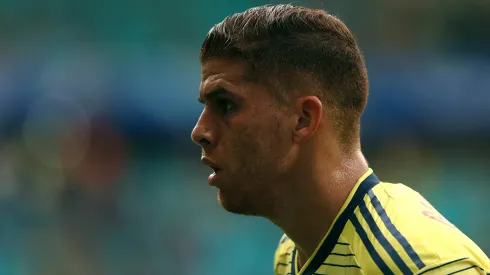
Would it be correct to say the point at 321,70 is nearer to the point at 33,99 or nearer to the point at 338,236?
the point at 338,236

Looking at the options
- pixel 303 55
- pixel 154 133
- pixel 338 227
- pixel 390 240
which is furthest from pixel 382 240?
pixel 154 133

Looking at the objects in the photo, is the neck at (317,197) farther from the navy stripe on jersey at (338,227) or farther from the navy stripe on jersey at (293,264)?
the navy stripe on jersey at (293,264)

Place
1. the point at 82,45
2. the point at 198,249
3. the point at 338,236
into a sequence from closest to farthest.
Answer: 1. the point at 338,236
2. the point at 198,249
3. the point at 82,45

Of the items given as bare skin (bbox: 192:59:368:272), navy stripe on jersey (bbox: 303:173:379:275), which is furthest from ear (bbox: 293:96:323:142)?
navy stripe on jersey (bbox: 303:173:379:275)

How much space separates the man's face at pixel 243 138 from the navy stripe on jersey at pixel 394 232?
0.25 metres

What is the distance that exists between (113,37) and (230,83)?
13.9 feet

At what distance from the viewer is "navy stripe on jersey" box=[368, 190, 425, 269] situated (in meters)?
1.65

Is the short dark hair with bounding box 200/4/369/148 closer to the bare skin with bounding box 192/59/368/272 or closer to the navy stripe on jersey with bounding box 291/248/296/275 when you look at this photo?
the bare skin with bounding box 192/59/368/272

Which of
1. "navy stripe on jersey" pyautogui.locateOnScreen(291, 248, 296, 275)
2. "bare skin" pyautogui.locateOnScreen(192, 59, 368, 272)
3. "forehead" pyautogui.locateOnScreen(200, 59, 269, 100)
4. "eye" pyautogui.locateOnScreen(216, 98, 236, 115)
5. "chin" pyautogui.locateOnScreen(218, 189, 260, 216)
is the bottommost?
"navy stripe on jersey" pyautogui.locateOnScreen(291, 248, 296, 275)

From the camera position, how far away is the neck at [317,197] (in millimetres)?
1920

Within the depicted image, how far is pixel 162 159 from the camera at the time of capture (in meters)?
5.65

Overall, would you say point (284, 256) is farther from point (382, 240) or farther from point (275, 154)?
point (382, 240)

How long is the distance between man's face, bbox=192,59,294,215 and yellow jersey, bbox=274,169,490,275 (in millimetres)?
208

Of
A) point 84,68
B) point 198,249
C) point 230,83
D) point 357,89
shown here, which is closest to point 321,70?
point 357,89
